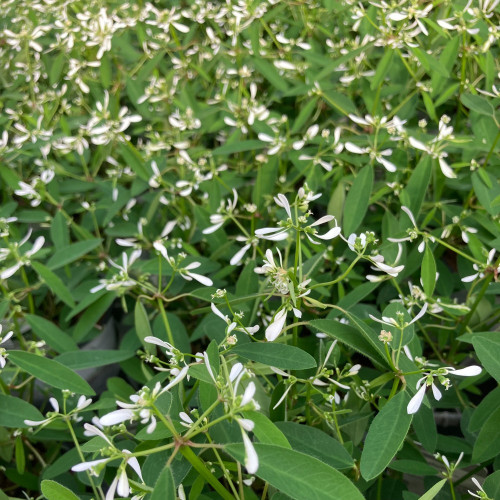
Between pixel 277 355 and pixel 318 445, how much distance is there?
115 mm

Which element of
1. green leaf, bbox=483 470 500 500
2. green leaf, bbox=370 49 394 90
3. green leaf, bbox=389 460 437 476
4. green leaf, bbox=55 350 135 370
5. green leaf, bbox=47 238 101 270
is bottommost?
green leaf, bbox=389 460 437 476

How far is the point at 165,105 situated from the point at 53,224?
44cm

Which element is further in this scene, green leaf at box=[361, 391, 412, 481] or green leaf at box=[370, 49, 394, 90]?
green leaf at box=[370, 49, 394, 90]

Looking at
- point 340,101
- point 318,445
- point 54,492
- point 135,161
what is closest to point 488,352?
point 318,445

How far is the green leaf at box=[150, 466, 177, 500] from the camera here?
0.50 m

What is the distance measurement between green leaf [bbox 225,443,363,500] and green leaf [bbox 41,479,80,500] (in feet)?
0.66

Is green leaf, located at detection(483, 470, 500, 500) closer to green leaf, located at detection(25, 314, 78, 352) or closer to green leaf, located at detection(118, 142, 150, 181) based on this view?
green leaf, located at detection(25, 314, 78, 352)

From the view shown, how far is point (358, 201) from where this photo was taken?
959mm

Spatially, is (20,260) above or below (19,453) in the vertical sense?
above

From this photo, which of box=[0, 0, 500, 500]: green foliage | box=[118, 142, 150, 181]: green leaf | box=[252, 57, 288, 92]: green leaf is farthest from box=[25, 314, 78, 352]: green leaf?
box=[252, 57, 288, 92]: green leaf

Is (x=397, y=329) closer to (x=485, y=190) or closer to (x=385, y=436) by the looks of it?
(x=385, y=436)

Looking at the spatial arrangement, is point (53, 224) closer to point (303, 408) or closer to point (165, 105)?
point (165, 105)

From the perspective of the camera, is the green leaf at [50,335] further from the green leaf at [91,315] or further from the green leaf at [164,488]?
the green leaf at [164,488]

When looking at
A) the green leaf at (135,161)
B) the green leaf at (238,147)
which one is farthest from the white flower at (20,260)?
the green leaf at (238,147)
